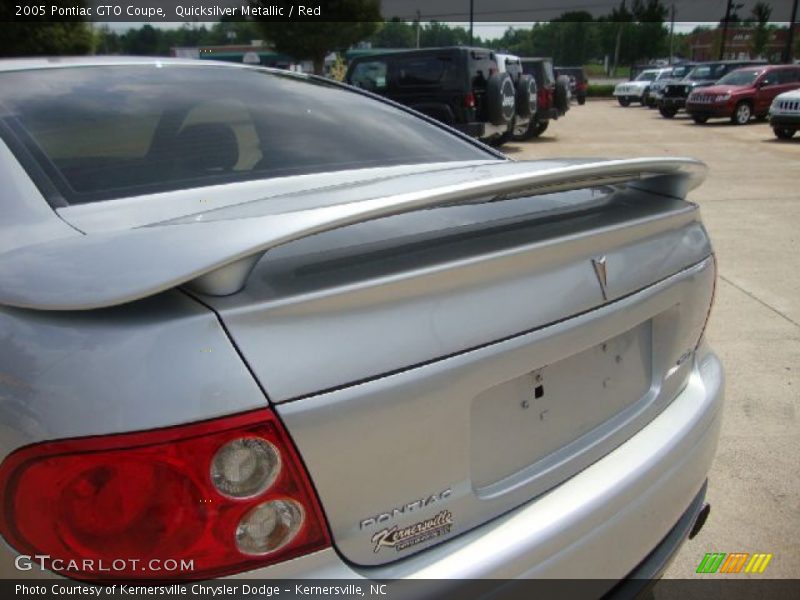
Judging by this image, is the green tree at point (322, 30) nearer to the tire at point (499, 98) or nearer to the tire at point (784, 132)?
the tire at point (784, 132)

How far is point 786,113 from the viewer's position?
52.2ft

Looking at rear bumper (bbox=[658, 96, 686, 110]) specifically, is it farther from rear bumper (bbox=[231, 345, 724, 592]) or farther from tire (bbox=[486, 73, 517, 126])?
rear bumper (bbox=[231, 345, 724, 592])

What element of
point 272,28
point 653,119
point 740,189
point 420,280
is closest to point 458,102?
point 740,189

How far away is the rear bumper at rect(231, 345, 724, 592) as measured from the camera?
127cm

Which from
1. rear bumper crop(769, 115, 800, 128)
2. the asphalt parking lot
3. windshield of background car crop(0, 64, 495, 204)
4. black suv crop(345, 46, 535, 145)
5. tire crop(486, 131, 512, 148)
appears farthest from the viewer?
rear bumper crop(769, 115, 800, 128)

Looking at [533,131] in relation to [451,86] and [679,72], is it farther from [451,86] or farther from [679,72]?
[679,72]

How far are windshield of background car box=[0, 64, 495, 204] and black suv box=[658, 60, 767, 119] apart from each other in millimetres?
25165

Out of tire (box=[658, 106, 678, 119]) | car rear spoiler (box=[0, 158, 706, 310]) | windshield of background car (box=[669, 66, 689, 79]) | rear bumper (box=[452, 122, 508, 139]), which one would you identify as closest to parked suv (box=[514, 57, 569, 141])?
rear bumper (box=[452, 122, 508, 139])

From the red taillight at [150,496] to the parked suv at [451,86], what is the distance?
10727 mm

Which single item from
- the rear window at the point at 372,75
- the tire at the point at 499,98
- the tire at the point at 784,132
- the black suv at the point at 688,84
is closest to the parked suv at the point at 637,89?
the black suv at the point at 688,84

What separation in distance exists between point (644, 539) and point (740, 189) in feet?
31.8

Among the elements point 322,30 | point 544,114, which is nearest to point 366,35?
point 322,30

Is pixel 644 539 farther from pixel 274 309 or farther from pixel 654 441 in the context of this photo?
pixel 274 309

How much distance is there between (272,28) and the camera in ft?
122
